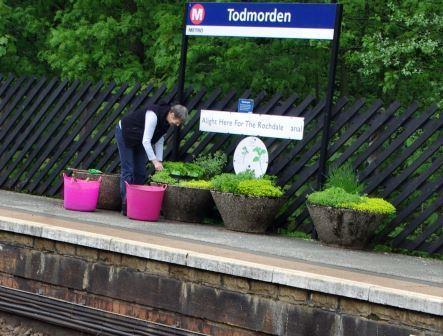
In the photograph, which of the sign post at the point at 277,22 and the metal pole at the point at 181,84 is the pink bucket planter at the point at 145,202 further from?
the sign post at the point at 277,22

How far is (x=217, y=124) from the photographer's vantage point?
37.9ft

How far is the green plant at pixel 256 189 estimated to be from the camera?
34.1 ft

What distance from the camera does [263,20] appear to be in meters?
11.1

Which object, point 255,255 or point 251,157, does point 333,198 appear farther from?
point 251,157

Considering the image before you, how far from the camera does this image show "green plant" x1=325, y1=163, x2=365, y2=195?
10125 mm

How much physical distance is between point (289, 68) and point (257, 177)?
5.38 metres

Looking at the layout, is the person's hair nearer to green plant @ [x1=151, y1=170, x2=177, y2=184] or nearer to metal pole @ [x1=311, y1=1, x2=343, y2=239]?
green plant @ [x1=151, y1=170, x2=177, y2=184]

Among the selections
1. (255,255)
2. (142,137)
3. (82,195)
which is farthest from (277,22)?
(255,255)

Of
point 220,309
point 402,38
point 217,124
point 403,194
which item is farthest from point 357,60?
point 220,309

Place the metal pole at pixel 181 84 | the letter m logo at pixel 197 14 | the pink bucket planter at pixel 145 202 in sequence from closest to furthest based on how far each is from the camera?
1. the pink bucket planter at pixel 145 202
2. the letter m logo at pixel 197 14
3. the metal pole at pixel 181 84

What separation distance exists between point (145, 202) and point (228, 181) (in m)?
1.03

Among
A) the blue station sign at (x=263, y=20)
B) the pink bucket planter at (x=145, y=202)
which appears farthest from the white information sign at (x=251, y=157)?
the blue station sign at (x=263, y=20)

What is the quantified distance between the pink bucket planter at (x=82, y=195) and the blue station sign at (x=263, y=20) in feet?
7.41

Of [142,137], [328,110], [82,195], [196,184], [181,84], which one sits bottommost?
[82,195]
